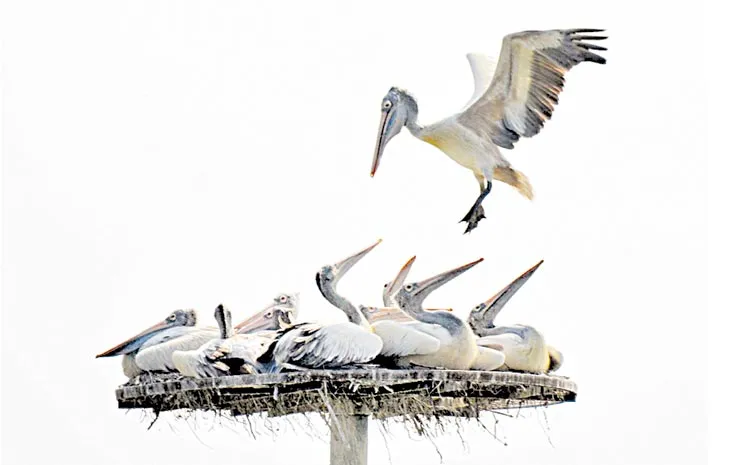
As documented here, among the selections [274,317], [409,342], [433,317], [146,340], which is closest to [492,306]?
[433,317]

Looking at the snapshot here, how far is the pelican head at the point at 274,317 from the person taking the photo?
62.1 feet

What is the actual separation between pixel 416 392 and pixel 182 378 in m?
2.07

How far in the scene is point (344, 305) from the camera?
57.2 ft

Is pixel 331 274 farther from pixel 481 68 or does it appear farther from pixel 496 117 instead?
pixel 481 68

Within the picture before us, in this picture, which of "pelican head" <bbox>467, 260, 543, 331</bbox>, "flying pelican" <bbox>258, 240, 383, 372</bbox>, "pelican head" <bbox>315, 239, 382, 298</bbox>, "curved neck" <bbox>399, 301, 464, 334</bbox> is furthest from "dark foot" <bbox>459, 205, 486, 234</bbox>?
"flying pelican" <bbox>258, 240, 383, 372</bbox>

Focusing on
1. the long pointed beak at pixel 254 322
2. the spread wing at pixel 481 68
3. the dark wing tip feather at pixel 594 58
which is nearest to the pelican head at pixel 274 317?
the long pointed beak at pixel 254 322

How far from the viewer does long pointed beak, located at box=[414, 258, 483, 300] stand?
17219mm

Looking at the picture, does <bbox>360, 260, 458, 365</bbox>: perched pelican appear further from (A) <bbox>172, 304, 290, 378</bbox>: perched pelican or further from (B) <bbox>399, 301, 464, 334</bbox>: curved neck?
(A) <bbox>172, 304, 290, 378</bbox>: perched pelican

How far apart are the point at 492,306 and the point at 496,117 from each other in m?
1.82

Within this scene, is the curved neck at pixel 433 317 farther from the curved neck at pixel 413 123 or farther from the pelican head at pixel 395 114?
the curved neck at pixel 413 123

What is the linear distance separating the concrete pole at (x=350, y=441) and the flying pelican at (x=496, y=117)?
214 cm

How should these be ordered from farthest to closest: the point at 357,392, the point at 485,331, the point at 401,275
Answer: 1. the point at 485,331
2. the point at 401,275
3. the point at 357,392

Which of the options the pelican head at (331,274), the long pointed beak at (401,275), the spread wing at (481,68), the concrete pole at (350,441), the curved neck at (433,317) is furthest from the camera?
the spread wing at (481,68)

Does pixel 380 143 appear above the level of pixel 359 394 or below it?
above
